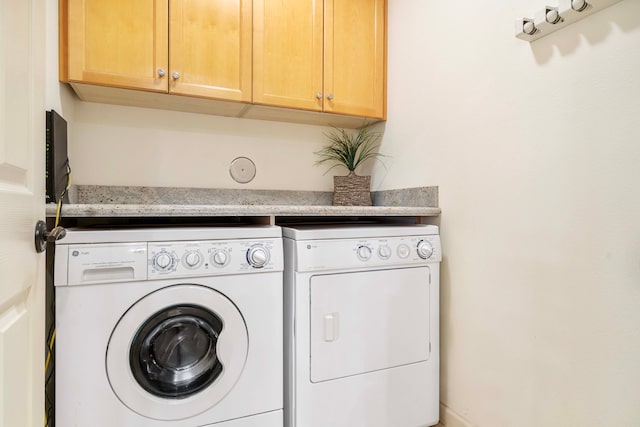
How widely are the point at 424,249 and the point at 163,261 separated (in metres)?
1.06

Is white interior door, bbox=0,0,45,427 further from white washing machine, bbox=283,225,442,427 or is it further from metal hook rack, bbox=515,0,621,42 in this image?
metal hook rack, bbox=515,0,621,42

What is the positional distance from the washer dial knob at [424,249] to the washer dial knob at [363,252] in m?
0.26

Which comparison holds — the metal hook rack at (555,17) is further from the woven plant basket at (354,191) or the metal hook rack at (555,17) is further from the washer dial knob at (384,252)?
the woven plant basket at (354,191)

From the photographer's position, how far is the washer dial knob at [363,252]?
1.41 meters

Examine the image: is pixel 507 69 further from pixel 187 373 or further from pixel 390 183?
pixel 187 373

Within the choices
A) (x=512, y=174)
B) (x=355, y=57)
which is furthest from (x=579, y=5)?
(x=355, y=57)

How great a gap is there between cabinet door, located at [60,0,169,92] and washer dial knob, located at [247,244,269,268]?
95 centimetres

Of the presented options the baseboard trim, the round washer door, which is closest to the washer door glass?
the round washer door

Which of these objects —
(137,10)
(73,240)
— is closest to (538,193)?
(73,240)

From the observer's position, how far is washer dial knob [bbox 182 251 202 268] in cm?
119

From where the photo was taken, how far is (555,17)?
1.12 metres

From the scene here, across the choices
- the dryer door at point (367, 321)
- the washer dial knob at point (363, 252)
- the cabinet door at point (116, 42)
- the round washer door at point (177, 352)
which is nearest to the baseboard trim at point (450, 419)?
the dryer door at point (367, 321)

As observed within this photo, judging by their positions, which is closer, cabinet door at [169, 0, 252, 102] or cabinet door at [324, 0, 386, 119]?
cabinet door at [169, 0, 252, 102]

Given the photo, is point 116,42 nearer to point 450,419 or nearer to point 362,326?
point 362,326
